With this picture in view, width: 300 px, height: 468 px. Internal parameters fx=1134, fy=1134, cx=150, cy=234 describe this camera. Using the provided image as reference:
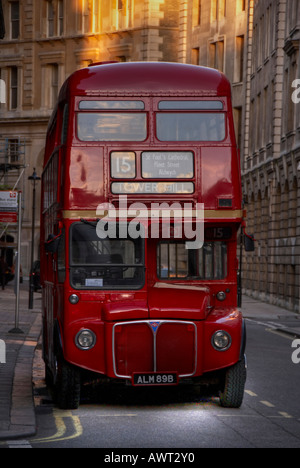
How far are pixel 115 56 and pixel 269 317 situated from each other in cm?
4323

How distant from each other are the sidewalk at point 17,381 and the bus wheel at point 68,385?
376 mm

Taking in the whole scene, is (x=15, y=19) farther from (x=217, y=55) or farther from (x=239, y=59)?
(x=239, y=59)

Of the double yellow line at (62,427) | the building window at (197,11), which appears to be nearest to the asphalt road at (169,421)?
the double yellow line at (62,427)

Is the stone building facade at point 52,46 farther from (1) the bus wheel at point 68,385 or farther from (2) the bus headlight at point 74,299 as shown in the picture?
(1) the bus wheel at point 68,385

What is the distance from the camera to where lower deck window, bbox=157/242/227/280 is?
45.4 ft

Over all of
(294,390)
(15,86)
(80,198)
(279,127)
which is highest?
(15,86)

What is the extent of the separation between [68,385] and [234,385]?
1948 millimetres

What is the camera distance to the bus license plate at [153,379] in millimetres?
12836

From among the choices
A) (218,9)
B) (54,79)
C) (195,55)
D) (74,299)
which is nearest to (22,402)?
(74,299)

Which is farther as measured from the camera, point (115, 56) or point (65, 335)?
point (115, 56)

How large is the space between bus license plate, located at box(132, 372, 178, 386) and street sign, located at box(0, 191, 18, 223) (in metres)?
13.6

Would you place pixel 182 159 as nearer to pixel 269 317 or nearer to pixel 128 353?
pixel 128 353

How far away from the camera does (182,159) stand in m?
13.8

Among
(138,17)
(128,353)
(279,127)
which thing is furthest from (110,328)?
(138,17)
